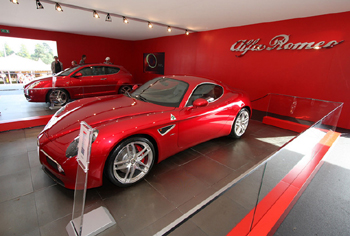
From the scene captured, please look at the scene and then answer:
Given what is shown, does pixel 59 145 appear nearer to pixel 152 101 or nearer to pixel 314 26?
pixel 152 101

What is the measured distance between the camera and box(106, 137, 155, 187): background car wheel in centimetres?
195

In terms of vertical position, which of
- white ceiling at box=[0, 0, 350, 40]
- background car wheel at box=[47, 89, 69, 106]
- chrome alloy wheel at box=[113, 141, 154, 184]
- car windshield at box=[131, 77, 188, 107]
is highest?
white ceiling at box=[0, 0, 350, 40]

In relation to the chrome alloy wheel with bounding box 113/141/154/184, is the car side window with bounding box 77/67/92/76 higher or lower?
higher

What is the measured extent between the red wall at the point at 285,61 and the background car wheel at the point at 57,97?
524 cm

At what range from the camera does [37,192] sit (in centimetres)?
201

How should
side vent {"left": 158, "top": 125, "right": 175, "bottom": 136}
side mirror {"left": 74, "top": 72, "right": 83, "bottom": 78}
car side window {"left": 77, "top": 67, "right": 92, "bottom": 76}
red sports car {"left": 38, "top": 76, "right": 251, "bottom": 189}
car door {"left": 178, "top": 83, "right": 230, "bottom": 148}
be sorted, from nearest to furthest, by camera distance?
red sports car {"left": 38, "top": 76, "right": 251, "bottom": 189}
side vent {"left": 158, "top": 125, "right": 175, "bottom": 136}
car door {"left": 178, "top": 83, "right": 230, "bottom": 148}
side mirror {"left": 74, "top": 72, "right": 83, "bottom": 78}
car side window {"left": 77, "top": 67, "right": 92, "bottom": 76}

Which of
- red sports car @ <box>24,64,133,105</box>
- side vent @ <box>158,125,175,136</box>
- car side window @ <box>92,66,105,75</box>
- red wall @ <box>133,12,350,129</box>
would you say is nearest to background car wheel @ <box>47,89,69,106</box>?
red sports car @ <box>24,64,133,105</box>

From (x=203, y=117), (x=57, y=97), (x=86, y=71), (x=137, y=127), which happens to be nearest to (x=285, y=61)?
(x=203, y=117)

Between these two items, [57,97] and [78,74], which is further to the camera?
[78,74]

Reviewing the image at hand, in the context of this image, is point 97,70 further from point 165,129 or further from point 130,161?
point 130,161

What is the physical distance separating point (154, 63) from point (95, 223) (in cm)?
945

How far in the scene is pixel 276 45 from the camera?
5336 mm

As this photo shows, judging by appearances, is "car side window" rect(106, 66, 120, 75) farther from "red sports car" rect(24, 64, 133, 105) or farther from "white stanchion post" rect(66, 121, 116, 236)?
"white stanchion post" rect(66, 121, 116, 236)

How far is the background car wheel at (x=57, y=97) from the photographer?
456 centimetres
